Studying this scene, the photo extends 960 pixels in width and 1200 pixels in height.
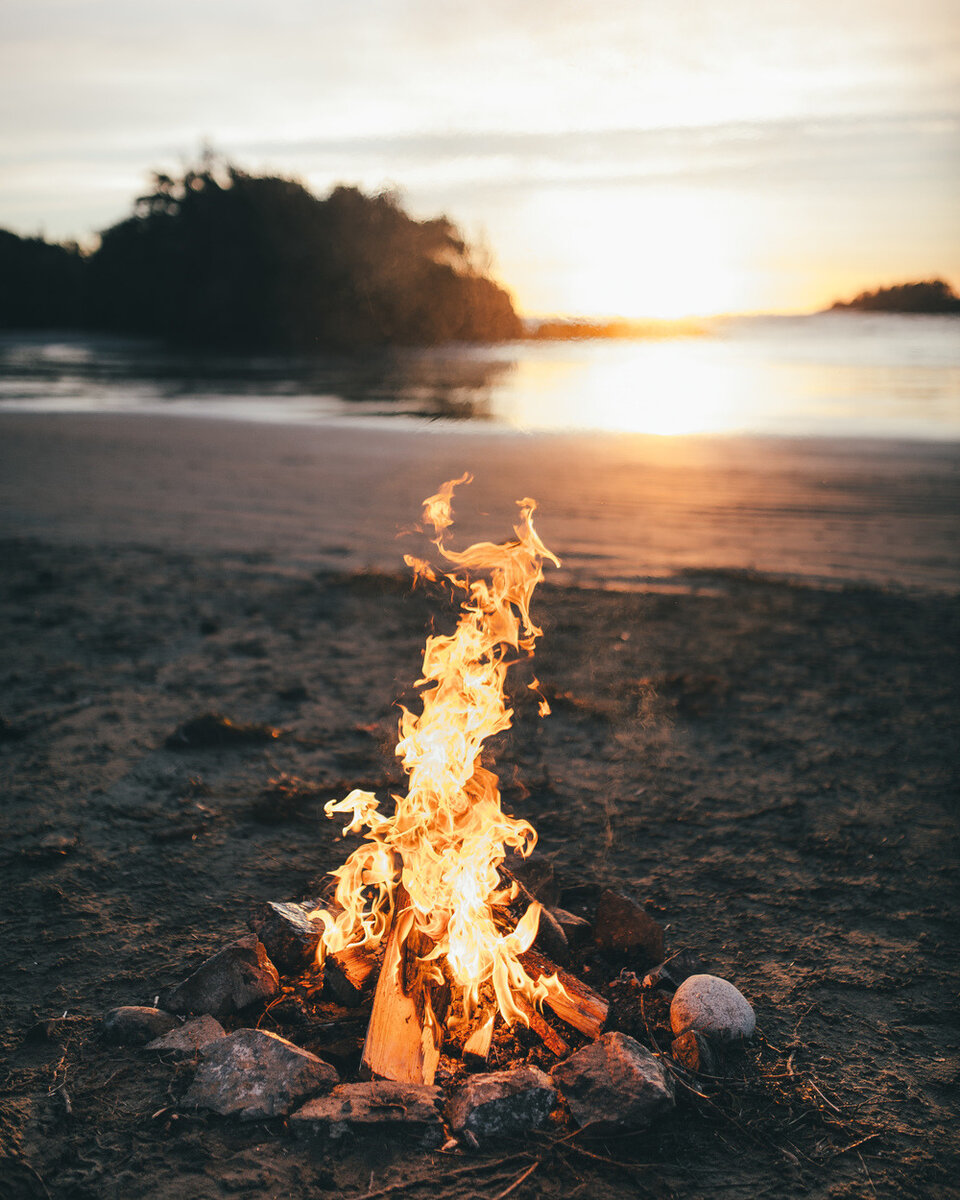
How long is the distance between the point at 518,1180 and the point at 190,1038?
3.93 ft

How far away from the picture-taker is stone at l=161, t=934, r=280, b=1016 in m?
3.07

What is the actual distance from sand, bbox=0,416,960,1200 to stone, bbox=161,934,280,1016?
21 centimetres

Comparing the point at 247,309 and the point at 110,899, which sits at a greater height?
the point at 247,309

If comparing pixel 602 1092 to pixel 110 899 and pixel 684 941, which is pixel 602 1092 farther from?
pixel 110 899

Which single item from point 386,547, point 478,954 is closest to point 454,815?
point 478,954

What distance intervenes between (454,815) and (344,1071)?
100cm

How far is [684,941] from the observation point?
11.8 feet

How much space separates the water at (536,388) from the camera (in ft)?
73.8

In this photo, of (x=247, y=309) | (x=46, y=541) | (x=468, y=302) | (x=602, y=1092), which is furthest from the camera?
(x=247, y=309)

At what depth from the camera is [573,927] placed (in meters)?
3.56

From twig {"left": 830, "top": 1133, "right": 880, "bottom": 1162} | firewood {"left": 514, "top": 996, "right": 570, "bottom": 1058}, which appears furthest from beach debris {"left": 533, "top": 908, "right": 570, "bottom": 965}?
twig {"left": 830, "top": 1133, "right": 880, "bottom": 1162}

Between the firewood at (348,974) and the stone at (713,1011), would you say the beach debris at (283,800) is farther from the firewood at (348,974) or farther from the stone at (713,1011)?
the stone at (713,1011)

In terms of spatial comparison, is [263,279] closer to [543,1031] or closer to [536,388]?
[536,388]

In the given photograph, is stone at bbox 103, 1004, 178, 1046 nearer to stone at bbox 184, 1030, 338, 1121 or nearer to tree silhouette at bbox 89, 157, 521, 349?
stone at bbox 184, 1030, 338, 1121
